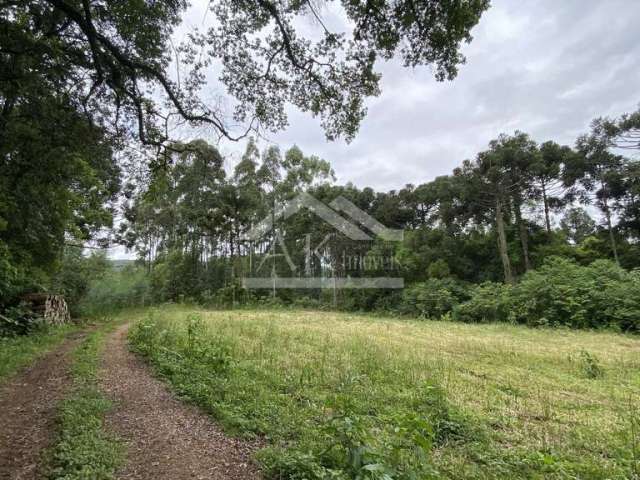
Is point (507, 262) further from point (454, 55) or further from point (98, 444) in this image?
point (98, 444)

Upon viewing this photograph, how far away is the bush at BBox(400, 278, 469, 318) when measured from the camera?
60.5 feet

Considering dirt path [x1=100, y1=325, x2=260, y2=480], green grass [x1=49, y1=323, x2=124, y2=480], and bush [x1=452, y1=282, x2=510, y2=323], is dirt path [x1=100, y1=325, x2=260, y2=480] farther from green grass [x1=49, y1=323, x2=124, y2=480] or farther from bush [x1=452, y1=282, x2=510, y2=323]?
bush [x1=452, y1=282, x2=510, y2=323]

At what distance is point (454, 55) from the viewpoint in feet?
15.4

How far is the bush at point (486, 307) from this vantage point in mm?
15523

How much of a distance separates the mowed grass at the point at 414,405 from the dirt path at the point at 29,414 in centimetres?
129

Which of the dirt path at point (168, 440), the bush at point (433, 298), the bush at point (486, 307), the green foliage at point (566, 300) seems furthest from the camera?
the bush at point (433, 298)

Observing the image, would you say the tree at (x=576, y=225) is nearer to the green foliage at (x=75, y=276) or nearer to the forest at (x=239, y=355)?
the forest at (x=239, y=355)

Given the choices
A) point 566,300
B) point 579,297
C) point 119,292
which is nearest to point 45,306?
point 119,292

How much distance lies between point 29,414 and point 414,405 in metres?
4.12

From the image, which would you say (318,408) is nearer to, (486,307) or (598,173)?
(486,307)

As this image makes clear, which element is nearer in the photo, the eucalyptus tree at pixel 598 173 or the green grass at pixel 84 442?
the green grass at pixel 84 442

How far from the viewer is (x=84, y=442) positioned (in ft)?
9.22

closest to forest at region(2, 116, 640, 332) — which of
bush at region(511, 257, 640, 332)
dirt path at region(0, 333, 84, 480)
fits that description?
bush at region(511, 257, 640, 332)

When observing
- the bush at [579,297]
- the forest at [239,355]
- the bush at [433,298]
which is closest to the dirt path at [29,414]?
the forest at [239,355]
